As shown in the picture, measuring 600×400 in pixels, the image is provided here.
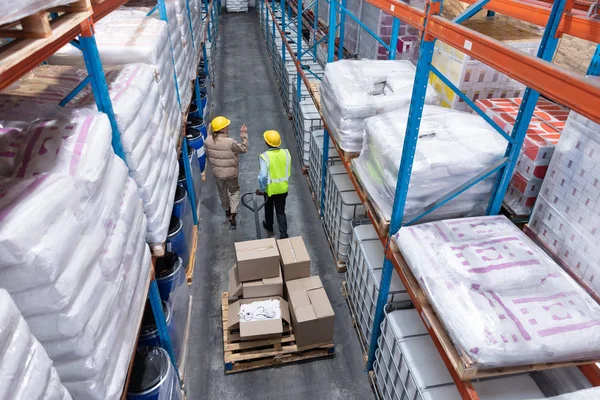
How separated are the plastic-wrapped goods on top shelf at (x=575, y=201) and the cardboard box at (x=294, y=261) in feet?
9.43

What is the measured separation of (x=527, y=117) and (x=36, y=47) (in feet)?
11.1

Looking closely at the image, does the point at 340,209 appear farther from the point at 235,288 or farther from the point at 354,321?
the point at 235,288

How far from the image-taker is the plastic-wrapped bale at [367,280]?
169 inches

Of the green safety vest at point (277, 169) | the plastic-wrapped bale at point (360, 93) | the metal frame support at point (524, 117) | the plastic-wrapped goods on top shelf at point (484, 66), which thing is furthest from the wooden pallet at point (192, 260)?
the plastic-wrapped goods on top shelf at point (484, 66)

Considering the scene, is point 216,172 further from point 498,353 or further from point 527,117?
point 498,353

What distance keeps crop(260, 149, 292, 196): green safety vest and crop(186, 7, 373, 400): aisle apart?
1.09 metres

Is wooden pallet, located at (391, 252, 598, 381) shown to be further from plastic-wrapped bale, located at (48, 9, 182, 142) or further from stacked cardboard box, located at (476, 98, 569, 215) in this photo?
plastic-wrapped bale, located at (48, 9, 182, 142)

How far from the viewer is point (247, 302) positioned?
5.16m

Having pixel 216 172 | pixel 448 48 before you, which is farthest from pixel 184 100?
pixel 448 48

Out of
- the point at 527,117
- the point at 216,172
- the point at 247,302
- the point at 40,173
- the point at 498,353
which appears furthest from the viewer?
the point at 216,172

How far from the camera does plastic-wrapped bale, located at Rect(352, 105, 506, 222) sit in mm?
3666

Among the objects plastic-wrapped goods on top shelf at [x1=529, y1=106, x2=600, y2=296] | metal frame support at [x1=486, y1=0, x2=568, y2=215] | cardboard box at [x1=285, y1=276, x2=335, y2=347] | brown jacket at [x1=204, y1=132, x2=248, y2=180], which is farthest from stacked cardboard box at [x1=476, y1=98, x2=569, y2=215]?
brown jacket at [x1=204, y1=132, x2=248, y2=180]

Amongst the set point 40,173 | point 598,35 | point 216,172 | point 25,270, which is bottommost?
point 216,172

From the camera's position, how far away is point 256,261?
508 centimetres
